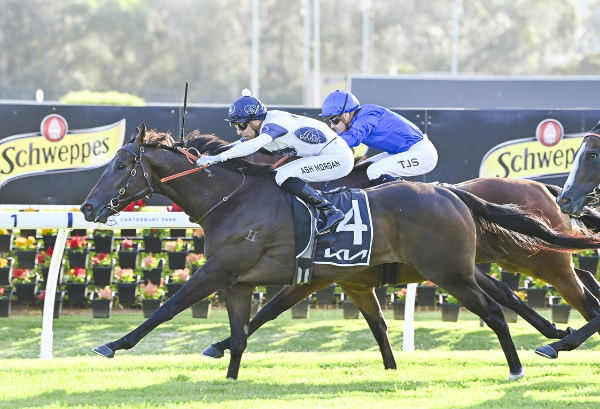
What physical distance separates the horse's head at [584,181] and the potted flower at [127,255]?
4.44m

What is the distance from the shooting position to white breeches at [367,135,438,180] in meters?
6.82

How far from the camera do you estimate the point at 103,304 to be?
9078 millimetres

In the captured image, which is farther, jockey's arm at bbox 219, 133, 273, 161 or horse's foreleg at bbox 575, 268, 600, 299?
horse's foreleg at bbox 575, 268, 600, 299

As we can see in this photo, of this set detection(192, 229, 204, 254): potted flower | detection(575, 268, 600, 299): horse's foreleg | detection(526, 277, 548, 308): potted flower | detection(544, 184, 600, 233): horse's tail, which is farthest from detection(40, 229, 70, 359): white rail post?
detection(526, 277, 548, 308): potted flower

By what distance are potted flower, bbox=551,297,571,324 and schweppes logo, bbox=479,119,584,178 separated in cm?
133

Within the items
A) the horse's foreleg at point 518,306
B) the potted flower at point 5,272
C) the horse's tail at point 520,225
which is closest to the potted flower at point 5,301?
the potted flower at point 5,272

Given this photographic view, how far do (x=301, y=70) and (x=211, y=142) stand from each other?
5413 centimetres

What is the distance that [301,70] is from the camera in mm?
60031

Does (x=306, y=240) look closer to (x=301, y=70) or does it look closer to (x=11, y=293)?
(x=11, y=293)

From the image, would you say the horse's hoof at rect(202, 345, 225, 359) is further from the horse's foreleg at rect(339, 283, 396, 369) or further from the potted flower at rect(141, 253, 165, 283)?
the potted flower at rect(141, 253, 165, 283)

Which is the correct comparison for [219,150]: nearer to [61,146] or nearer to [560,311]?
[61,146]

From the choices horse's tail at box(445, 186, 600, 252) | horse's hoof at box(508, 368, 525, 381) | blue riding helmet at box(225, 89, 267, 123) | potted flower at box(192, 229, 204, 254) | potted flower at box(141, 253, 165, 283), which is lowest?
horse's hoof at box(508, 368, 525, 381)

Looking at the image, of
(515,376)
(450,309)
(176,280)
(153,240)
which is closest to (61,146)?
(153,240)

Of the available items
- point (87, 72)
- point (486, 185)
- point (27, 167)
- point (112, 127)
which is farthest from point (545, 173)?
point (87, 72)
